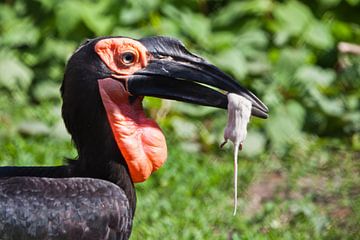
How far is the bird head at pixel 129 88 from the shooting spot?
4176mm

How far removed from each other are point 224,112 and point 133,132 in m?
3.11

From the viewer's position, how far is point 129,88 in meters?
4.24

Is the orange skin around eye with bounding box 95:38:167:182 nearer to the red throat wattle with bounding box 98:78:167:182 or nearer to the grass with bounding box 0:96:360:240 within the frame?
the red throat wattle with bounding box 98:78:167:182

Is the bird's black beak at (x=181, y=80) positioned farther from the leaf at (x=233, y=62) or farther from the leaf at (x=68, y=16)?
the leaf at (x=68, y=16)

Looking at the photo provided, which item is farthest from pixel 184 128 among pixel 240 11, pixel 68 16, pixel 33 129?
pixel 68 16

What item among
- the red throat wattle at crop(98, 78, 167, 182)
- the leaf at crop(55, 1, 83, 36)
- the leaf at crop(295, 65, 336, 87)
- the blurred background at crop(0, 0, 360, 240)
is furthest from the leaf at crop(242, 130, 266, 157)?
the red throat wattle at crop(98, 78, 167, 182)

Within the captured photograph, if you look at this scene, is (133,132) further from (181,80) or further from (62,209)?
(62,209)

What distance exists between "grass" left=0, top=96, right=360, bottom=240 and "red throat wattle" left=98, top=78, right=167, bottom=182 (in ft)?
2.99

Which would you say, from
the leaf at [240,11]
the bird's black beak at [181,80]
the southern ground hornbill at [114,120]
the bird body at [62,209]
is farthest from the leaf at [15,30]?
the bird body at [62,209]

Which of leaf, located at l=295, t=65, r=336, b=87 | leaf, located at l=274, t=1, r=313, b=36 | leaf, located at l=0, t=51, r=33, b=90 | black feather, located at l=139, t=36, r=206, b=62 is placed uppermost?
leaf, located at l=274, t=1, r=313, b=36

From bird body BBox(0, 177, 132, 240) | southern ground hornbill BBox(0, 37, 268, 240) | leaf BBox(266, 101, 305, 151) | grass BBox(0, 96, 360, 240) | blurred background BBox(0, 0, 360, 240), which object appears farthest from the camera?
leaf BBox(266, 101, 305, 151)

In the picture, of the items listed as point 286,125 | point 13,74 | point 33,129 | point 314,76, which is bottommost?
point 33,129

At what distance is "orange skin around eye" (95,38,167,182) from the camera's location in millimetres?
4223

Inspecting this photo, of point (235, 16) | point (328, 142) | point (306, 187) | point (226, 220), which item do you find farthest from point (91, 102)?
point (235, 16)
